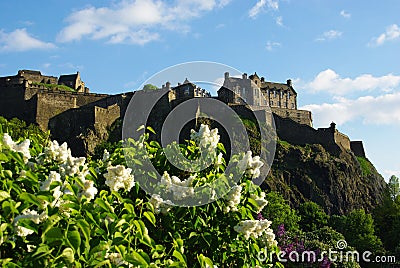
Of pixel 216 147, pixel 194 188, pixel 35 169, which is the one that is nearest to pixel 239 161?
pixel 216 147

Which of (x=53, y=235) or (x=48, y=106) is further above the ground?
(x=48, y=106)

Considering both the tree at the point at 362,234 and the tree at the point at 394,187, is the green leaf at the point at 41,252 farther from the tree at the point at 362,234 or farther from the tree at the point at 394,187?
the tree at the point at 394,187

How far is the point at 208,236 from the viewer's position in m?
3.74

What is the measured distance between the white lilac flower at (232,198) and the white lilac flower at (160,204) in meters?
0.47

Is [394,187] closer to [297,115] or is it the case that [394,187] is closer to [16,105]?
[297,115]

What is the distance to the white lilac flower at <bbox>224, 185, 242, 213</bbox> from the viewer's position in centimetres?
394

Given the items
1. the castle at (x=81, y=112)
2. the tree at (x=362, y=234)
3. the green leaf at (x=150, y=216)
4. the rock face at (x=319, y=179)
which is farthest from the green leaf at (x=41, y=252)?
the rock face at (x=319, y=179)

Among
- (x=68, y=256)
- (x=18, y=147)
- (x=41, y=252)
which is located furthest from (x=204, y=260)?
(x=18, y=147)

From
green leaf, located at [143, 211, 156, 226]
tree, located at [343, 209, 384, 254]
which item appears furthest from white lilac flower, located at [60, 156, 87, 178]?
tree, located at [343, 209, 384, 254]

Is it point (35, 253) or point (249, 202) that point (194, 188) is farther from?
point (35, 253)

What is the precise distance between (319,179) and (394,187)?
896 centimetres

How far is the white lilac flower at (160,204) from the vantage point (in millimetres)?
3826

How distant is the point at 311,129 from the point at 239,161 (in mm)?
63561

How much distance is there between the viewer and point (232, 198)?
3.95m
